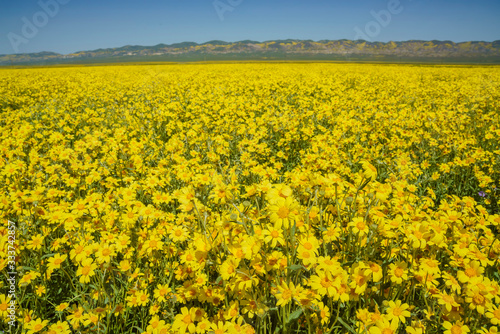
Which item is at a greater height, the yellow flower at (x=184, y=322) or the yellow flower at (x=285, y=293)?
the yellow flower at (x=285, y=293)

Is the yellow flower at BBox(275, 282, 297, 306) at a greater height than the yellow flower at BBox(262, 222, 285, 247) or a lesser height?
lesser

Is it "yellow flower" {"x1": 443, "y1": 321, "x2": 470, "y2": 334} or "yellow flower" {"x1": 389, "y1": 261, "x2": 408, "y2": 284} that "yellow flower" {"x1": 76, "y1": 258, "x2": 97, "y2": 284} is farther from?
"yellow flower" {"x1": 443, "y1": 321, "x2": 470, "y2": 334}

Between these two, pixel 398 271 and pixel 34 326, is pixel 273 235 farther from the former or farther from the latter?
pixel 34 326

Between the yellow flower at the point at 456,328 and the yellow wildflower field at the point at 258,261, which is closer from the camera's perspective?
the yellow flower at the point at 456,328

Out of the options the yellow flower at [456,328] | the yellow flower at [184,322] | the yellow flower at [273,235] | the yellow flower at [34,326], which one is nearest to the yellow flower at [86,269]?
the yellow flower at [34,326]

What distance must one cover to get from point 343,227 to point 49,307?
2.78m

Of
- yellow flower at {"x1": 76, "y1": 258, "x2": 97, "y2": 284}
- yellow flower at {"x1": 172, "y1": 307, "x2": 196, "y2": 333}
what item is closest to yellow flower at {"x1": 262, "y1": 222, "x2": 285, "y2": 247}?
yellow flower at {"x1": 172, "y1": 307, "x2": 196, "y2": 333}

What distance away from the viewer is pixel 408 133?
5.18 meters

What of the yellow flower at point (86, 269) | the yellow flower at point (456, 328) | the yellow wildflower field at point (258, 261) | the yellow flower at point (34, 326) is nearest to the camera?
the yellow flower at point (456, 328)

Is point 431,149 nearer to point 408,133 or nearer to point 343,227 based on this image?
point 408,133

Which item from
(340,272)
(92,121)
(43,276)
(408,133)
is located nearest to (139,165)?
(43,276)

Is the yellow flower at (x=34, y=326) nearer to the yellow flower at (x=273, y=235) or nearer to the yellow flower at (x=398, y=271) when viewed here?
the yellow flower at (x=273, y=235)

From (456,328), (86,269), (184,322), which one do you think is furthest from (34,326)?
(456,328)

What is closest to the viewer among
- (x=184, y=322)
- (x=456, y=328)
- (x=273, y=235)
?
(x=456, y=328)
